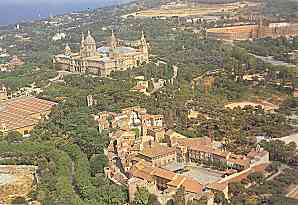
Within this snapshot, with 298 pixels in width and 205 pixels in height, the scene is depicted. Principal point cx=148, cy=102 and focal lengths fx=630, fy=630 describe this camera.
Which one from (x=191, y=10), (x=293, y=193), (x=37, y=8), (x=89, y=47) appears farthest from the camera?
(x=37, y=8)

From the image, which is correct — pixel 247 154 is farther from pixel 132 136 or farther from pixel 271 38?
pixel 271 38

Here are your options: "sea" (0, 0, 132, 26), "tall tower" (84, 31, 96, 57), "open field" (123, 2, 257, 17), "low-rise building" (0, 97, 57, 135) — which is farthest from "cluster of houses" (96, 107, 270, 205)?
"sea" (0, 0, 132, 26)

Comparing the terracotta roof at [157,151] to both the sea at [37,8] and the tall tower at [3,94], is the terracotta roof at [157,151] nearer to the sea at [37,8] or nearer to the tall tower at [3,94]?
the tall tower at [3,94]

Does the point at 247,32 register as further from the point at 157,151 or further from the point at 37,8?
the point at 37,8

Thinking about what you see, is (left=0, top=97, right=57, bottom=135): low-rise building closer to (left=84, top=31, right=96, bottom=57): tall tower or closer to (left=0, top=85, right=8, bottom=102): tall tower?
(left=0, top=85, right=8, bottom=102): tall tower

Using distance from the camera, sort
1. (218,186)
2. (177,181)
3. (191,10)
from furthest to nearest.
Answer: (191,10)
(177,181)
(218,186)

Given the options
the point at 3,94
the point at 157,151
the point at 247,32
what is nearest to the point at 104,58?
the point at 3,94

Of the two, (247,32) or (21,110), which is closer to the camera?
(21,110)
